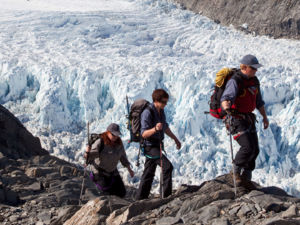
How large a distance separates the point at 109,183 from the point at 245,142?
1722 millimetres

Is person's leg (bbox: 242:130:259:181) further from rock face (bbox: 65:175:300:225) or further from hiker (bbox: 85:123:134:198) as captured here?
hiker (bbox: 85:123:134:198)

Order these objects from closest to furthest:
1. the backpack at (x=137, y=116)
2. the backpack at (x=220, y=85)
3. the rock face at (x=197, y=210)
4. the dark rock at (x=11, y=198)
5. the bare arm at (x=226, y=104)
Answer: the rock face at (x=197, y=210)
the bare arm at (x=226, y=104)
the backpack at (x=220, y=85)
the backpack at (x=137, y=116)
the dark rock at (x=11, y=198)

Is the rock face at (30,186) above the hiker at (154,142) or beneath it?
beneath

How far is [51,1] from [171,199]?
27665 mm

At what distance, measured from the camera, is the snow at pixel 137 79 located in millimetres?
16219

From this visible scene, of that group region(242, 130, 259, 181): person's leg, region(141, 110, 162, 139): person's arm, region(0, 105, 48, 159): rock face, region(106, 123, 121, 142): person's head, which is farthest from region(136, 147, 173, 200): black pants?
region(0, 105, 48, 159): rock face

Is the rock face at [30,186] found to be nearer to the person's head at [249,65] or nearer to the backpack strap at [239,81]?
the backpack strap at [239,81]

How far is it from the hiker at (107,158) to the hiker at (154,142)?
374 millimetres

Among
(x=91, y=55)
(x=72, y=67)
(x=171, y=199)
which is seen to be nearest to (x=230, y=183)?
(x=171, y=199)

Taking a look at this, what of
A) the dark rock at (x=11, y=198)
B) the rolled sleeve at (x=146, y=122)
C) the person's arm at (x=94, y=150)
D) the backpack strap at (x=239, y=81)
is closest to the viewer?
the backpack strap at (x=239, y=81)

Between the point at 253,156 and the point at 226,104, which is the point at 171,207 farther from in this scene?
the point at 226,104

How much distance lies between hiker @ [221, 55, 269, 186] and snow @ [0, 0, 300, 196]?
38.1ft

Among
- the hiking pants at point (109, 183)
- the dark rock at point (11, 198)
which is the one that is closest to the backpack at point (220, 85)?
the hiking pants at point (109, 183)

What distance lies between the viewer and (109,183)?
4973mm
